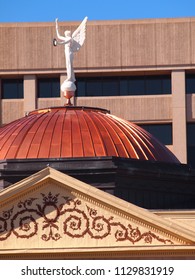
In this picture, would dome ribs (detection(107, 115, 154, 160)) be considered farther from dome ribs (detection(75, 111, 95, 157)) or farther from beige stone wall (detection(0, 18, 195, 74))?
beige stone wall (detection(0, 18, 195, 74))

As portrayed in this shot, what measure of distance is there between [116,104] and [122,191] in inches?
1314

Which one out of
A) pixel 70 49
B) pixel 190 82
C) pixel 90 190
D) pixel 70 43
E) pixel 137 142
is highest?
pixel 190 82

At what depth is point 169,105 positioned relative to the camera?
86.8 m

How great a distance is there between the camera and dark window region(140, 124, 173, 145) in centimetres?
8606

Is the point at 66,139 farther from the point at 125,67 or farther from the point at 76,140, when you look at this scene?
the point at 125,67

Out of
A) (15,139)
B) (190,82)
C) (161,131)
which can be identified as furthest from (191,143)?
(15,139)

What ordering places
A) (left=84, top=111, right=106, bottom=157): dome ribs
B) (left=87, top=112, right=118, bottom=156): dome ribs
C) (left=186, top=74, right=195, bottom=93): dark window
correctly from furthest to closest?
(left=186, top=74, right=195, bottom=93): dark window, (left=87, top=112, right=118, bottom=156): dome ribs, (left=84, top=111, right=106, bottom=157): dome ribs

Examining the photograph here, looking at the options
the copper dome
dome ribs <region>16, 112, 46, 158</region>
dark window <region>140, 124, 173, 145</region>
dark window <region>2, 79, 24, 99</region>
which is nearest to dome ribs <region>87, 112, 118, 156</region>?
the copper dome

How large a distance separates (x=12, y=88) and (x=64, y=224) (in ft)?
146

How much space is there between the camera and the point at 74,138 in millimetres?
54344

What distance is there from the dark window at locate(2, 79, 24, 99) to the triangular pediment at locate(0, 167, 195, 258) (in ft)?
143

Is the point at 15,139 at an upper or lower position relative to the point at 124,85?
lower

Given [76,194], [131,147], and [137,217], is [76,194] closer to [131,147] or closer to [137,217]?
[137,217]

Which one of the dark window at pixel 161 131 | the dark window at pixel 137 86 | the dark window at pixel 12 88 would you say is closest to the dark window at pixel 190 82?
the dark window at pixel 137 86
